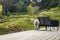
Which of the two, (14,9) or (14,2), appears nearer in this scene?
(14,9)

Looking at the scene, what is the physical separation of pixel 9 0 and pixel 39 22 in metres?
33.2

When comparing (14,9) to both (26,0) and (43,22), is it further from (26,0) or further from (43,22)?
(43,22)

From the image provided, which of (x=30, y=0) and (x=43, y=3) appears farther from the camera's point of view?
(x=30, y=0)

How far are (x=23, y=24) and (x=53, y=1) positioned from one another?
2641 centimetres

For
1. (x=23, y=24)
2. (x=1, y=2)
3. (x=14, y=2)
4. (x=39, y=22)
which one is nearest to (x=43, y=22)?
(x=39, y=22)

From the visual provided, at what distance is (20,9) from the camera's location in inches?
1686

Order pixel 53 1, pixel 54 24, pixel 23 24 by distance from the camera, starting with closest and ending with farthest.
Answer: pixel 54 24 < pixel 23 24 < pixel 53 1

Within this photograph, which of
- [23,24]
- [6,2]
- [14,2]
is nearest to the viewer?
[23,24]

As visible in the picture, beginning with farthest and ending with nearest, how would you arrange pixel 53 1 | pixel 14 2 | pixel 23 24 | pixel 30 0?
pixel 30 0 → pixel 14 2 → pixel 53 1 → pixel 23 24

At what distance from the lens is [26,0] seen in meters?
48.9

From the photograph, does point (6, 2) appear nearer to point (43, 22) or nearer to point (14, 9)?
point (14, 9)

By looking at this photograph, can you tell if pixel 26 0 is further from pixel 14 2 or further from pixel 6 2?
pixel 6 2

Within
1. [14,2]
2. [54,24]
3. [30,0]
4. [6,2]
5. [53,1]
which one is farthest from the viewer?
[30,0]

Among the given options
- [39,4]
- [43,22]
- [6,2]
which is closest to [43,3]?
[39,4]
